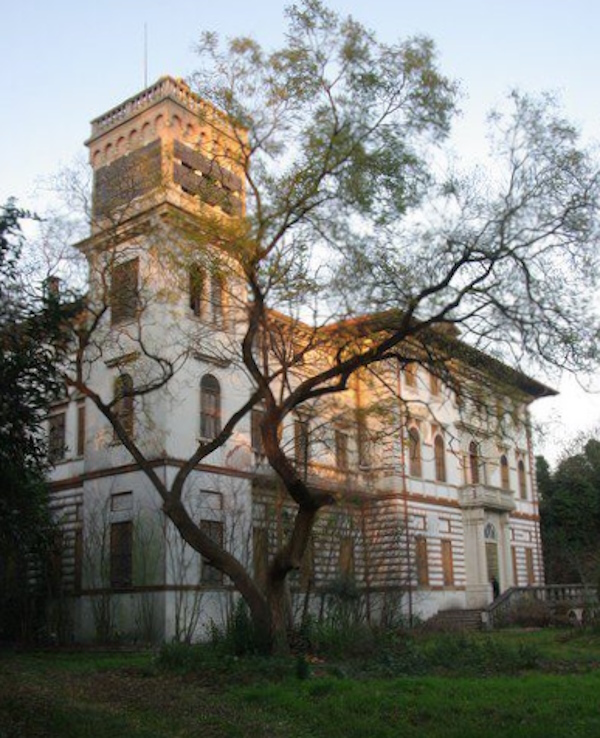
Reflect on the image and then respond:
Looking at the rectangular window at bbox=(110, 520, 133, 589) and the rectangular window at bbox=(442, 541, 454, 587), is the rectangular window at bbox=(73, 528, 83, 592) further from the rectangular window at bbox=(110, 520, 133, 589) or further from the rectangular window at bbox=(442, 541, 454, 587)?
the rectangular window at bbox=(442, 541, 454, 587)

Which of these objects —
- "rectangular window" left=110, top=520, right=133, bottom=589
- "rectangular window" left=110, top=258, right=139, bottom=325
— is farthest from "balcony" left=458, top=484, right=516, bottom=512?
"rectangular window" left=110, top=258, right=139, bottom=325

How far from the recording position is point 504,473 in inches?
1925

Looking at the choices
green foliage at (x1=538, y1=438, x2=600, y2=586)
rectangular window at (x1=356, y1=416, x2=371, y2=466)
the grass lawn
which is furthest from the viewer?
green foliage at (x1=538, y1=438, x2=600, y2=586)

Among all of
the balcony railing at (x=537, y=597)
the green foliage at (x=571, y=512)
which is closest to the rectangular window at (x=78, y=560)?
the balcony railing at (x=537, y=597)

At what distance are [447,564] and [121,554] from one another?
18.5m

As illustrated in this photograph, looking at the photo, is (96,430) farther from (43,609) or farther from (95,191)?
(95,191)

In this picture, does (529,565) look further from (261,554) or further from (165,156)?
(165,156)

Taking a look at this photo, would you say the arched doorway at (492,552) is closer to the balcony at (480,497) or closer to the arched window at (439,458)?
the balcony at (480,497)

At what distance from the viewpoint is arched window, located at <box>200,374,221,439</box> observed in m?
31.2

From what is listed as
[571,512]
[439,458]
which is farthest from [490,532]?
[571,512]

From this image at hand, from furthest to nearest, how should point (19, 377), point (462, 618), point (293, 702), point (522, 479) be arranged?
point (522, 479)
point (462, 618)
point (293, 702)
point (19, 377)

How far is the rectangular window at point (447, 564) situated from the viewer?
41969 millimetres

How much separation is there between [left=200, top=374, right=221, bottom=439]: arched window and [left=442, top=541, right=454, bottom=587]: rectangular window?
1599cm

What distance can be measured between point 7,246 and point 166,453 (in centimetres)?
1886
